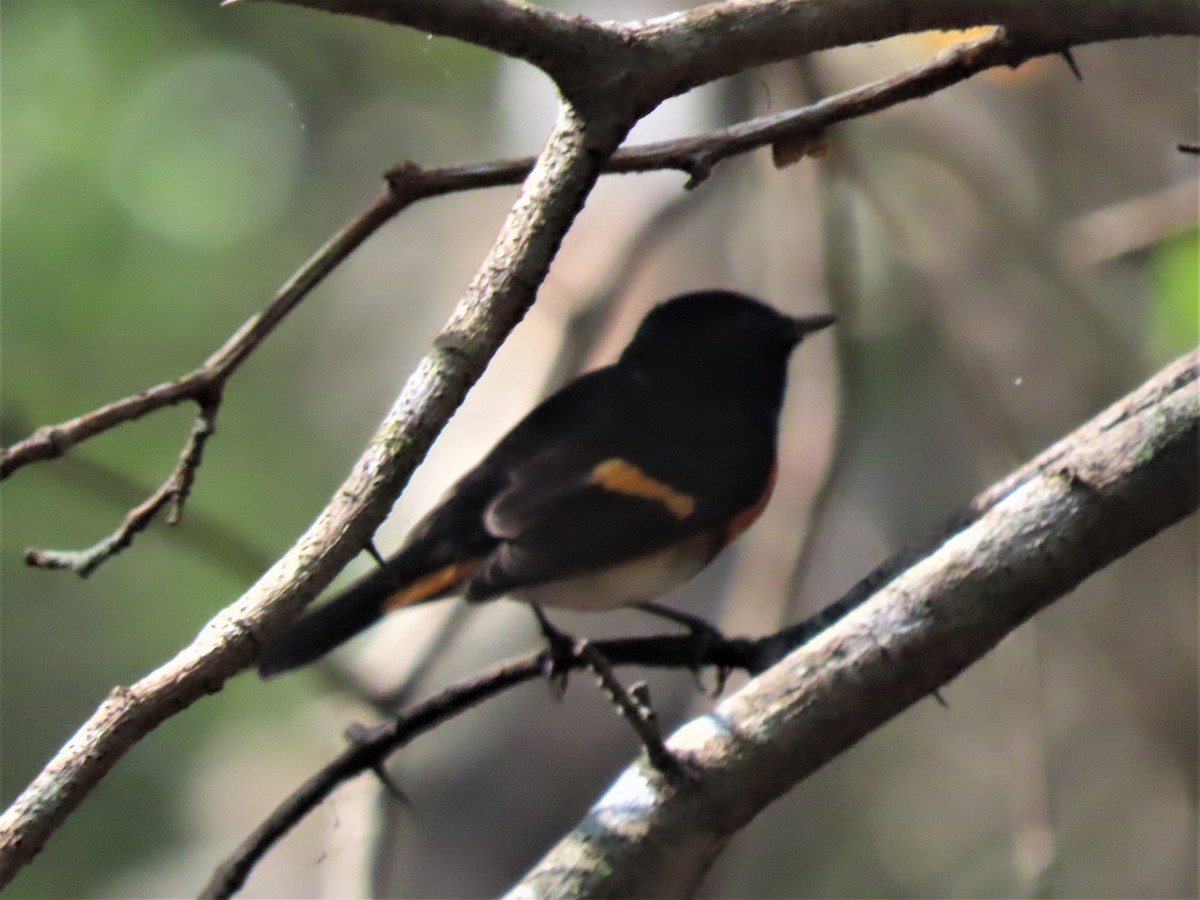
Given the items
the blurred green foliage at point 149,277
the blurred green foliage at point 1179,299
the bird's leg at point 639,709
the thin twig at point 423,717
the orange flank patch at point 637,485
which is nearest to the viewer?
the bird's leg at point 639,709

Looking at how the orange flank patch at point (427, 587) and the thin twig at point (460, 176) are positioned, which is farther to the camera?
the orange flank patch at point (427, 587)

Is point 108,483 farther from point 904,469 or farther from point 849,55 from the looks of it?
point 904,469

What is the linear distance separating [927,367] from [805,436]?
2.08 feet

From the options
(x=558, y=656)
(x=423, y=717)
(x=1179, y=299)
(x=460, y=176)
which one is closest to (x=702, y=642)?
(x=558, y=656)

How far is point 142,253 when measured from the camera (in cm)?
264

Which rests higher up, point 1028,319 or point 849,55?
point 849,55

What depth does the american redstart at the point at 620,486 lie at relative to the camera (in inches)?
57.7

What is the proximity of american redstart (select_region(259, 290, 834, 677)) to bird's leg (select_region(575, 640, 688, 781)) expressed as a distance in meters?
0.48

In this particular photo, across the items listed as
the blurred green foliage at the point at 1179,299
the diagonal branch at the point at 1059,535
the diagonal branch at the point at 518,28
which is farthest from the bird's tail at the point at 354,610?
the blurred green foliage at the point at 1179,299

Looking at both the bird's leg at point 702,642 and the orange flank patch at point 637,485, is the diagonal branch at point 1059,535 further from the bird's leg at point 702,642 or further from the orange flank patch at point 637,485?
the orange flank patch at point 637,485

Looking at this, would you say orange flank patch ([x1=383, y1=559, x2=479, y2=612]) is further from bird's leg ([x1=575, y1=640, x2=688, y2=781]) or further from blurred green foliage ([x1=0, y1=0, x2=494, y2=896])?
blurred green foliage ([x1=0, y1=0, x2=494, y2=896])

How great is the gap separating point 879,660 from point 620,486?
651 millimetres

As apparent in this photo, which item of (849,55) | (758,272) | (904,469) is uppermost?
(849,55)

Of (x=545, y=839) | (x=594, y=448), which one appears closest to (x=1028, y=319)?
(x=594, y=448)
